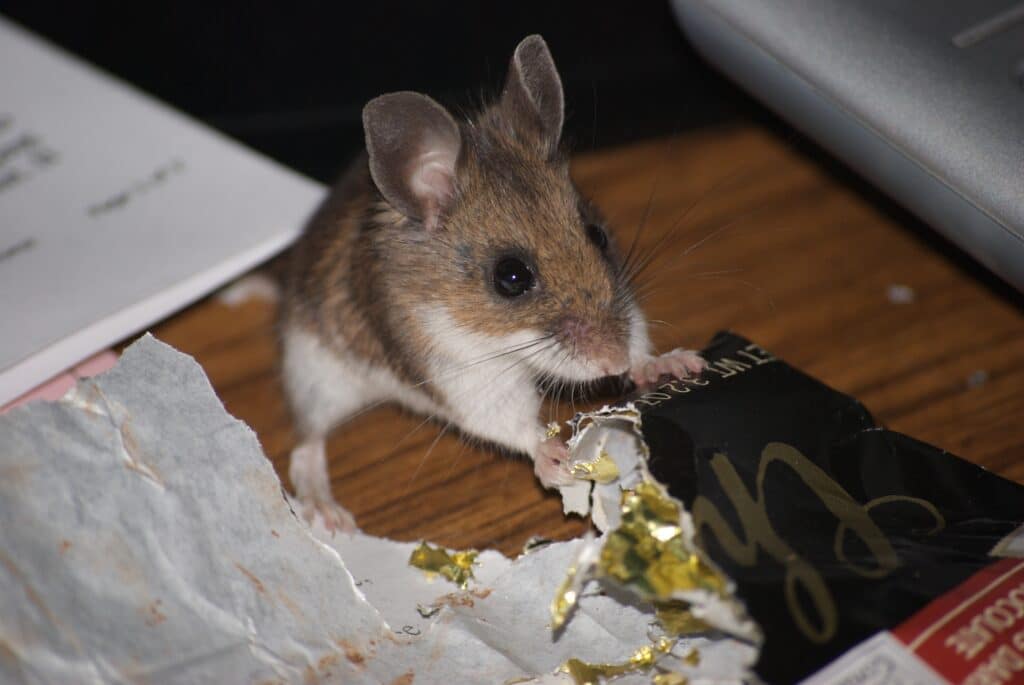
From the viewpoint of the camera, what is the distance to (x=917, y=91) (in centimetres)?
170

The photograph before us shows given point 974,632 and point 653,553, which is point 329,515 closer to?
point 653,553

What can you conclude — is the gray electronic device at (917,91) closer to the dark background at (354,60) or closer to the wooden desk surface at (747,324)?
the wooden desk surface at (747,324)

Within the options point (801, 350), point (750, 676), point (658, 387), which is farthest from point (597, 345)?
point (750, 676)

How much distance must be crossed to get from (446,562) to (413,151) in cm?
68

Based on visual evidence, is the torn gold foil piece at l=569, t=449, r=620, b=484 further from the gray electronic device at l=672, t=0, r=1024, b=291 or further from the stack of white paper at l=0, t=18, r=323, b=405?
the stack of white paper at l=0, t=18, r=323, b=405

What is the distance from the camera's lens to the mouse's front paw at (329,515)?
5.94ft

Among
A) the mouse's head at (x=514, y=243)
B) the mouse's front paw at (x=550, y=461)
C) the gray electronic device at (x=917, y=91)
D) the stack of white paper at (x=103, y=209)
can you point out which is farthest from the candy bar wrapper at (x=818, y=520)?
the stack of white paper at (x=103, y=209)

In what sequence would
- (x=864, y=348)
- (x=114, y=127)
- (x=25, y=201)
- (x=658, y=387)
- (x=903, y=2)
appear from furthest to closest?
1. (x=114, y=127)
2. (x=25, y=201)
3. (x=864, y=348)
4. (x=903, y=2)
5. (x=658, y=387)

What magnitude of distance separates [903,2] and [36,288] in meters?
1.70

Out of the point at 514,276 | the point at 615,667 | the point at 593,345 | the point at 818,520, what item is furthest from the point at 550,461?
the point at 818,520

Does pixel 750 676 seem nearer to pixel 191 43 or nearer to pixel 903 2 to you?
pixel 903 2

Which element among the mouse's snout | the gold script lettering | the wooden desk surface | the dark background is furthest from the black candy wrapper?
the dark background

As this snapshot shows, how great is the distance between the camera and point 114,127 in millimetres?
2420

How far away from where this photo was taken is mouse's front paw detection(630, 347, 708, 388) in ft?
5.73
